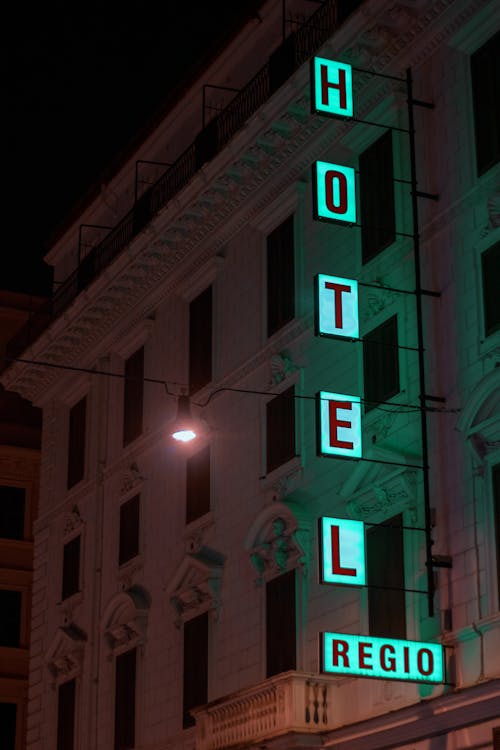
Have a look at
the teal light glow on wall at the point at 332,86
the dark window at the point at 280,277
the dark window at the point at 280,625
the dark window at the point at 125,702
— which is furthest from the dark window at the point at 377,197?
the dark window at the point at 125,702

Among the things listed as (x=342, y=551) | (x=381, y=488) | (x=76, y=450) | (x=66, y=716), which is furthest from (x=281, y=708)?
(x=76, y=450)

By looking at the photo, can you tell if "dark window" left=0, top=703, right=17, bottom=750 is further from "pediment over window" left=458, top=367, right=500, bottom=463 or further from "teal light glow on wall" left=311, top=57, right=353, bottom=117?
"teal light glow on wall" left=311, top=57, right=353, bottom=117

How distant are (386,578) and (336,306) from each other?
14.8ft

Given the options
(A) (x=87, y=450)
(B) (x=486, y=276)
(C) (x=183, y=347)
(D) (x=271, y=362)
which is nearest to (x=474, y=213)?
(B) (x=486, y=276)

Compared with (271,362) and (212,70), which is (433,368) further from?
(212,70)

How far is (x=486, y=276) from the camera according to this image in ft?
78.2

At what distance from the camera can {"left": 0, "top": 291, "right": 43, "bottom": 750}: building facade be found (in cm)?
4481

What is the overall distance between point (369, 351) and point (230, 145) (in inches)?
262

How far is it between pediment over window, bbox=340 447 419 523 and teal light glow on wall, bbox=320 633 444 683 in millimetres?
2786

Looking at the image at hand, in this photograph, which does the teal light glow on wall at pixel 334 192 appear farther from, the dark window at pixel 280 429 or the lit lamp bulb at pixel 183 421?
the dark window at pixel 280 429

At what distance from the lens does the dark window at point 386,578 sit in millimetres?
24422

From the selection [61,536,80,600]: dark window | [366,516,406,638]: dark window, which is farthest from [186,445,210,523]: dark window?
[366,516,406,638]: dark window

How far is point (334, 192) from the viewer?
82.0 feet

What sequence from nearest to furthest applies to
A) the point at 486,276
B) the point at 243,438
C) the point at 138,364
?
the point at 486,276, the point at 243,438, the point at 138,364
